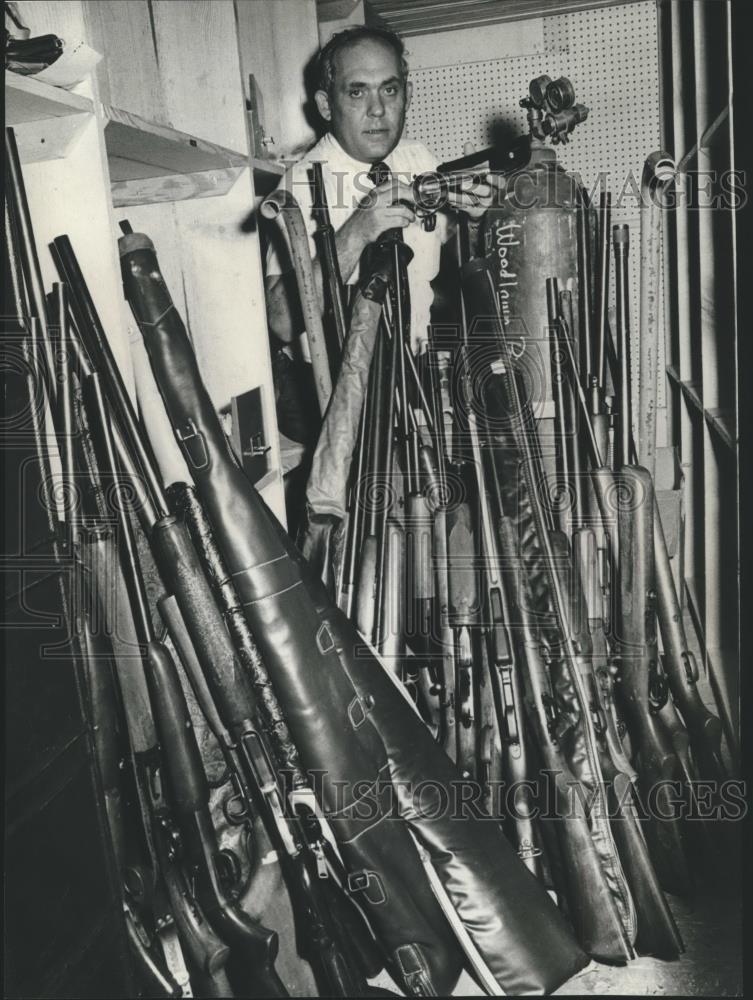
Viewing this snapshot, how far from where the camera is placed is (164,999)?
1335mm

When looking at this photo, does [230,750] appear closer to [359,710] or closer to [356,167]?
[359,710]

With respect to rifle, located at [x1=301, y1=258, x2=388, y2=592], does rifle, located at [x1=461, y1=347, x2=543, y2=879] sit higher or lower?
lower

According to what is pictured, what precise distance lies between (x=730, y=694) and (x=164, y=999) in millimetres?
1666

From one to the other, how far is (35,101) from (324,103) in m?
1.30

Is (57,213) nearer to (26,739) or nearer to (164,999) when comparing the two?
(26,739)

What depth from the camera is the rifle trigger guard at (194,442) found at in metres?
1.51

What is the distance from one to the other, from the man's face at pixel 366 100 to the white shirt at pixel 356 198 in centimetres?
4

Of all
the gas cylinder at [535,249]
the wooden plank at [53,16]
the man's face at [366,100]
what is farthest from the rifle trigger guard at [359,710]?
the man's face at [366,100]

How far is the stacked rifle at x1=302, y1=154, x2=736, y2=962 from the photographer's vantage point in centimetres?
168

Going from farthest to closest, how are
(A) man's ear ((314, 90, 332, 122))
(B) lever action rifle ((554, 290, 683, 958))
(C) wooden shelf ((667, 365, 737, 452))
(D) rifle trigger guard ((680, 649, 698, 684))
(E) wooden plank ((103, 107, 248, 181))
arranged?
(A) man's ear ((314, 90, 332, 122)) → (C) wooden shelf ((667, 365, 737, 452)) → (D) rifle trigger guard ((680, 649, 698, 684)) → (B) lever action rifle ((554, 290, 683, 958)) → (E) wooden plank ((103, 107, 248, 181))

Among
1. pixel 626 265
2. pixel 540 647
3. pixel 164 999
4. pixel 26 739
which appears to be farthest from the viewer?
pixel 626 265

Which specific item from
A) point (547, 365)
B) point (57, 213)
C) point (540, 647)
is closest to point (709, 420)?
point (547, 365)

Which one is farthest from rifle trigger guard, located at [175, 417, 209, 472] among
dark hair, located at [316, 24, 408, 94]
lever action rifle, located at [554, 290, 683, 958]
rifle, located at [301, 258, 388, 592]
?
dark hair, located at [316, 24, 408, 94]

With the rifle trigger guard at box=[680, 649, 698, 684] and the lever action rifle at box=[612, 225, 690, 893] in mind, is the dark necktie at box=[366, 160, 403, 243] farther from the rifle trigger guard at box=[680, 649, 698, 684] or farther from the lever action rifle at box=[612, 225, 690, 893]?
the rifle trigger guard at box=[680, 649, 698, 684]
